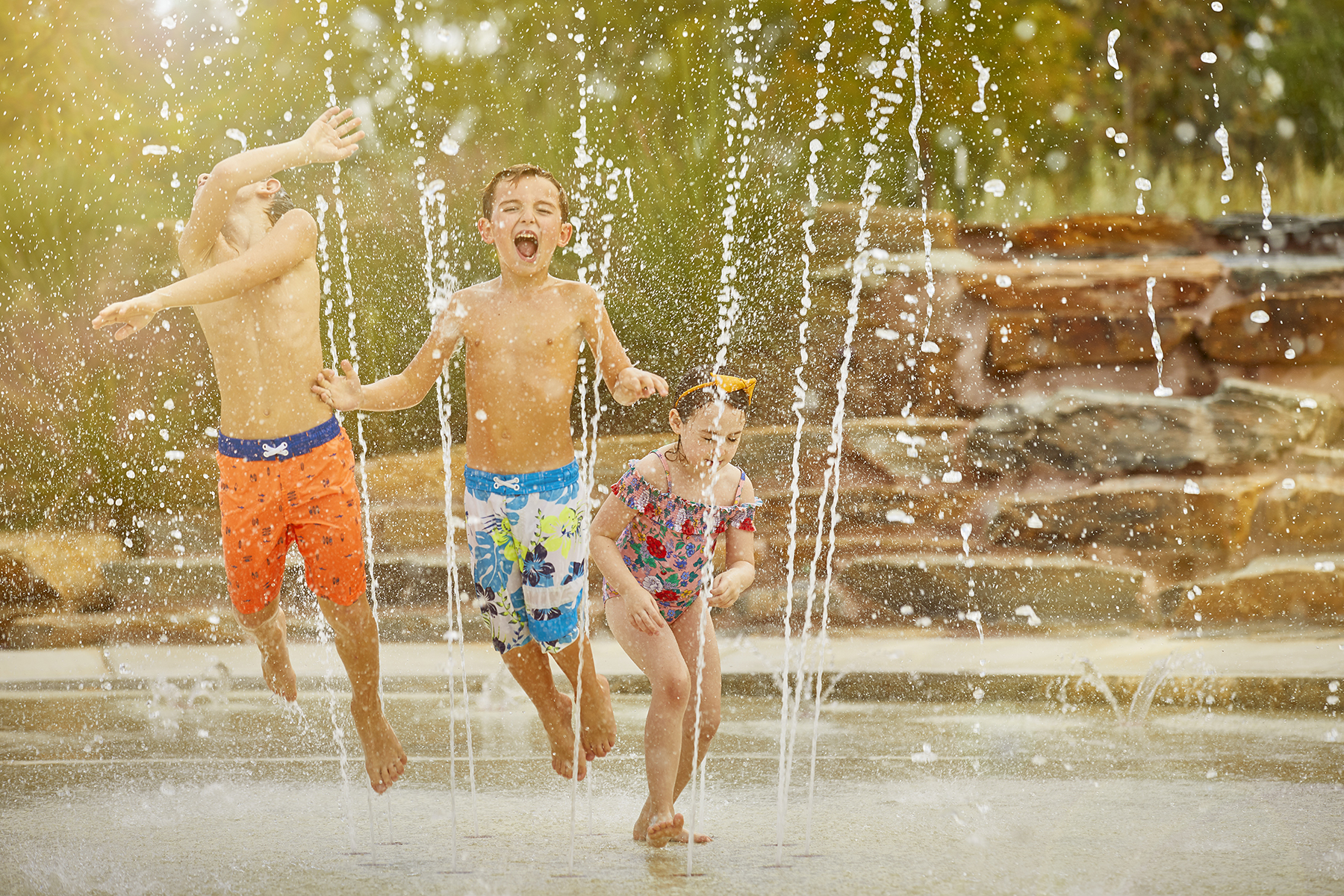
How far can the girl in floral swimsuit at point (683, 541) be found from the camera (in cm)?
278

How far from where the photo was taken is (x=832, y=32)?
8633 millimetres

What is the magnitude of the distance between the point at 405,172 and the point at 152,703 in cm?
443

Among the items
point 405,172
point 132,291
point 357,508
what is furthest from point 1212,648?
point 132,291

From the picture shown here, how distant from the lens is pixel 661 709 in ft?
8.78

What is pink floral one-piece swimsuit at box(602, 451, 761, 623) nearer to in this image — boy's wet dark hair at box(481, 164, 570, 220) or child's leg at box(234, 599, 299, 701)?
boy's wet dark hair at box(481, 164, 570, 220)

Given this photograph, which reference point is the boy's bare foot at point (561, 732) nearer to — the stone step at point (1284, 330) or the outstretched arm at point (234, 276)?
the outstretched arm at point (234, 276)

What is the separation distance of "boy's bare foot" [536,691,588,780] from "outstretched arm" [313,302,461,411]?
0.82m

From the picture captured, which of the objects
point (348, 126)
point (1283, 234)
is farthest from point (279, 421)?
point (1283, 234)

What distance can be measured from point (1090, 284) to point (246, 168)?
5.73 m

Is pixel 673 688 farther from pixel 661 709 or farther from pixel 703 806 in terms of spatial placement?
pixel 703 806

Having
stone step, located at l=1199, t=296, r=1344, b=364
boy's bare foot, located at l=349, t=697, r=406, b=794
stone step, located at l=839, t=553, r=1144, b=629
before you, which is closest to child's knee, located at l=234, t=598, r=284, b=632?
boy's bare foot, located at l=349, t=697, r=406, b=794

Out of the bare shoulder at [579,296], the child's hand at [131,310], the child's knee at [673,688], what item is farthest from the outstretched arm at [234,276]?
the child's knee at [673,688]

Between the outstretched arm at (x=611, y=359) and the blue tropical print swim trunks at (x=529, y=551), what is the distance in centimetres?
26

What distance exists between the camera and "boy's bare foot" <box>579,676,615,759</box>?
3.01m
